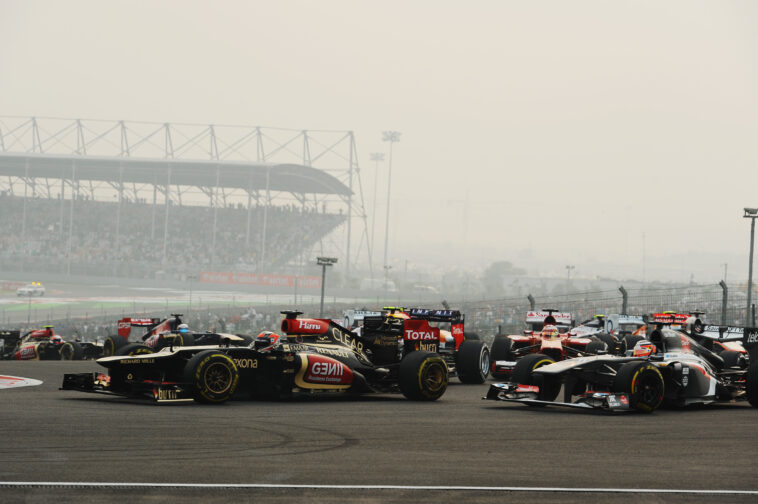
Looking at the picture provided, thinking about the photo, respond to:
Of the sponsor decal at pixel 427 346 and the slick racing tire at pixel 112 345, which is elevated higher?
the sponsor decal at pixel 427 346

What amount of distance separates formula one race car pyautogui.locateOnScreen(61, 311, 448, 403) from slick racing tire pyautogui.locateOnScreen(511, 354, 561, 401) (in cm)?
129

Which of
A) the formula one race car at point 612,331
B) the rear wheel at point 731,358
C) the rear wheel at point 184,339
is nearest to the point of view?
the rear wheel at point 731,358

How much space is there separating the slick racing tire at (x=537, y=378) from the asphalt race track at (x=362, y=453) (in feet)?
2.05

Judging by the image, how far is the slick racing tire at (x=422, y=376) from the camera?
1521 cm


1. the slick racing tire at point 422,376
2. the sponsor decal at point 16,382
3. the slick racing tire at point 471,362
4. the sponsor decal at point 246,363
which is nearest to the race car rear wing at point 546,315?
the slick racing tire at point 471,362

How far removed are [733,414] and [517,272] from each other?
124318 mm

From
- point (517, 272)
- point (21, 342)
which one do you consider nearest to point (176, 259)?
point (517, 272)

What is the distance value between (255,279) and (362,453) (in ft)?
311

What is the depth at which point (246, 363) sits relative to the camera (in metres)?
14.5

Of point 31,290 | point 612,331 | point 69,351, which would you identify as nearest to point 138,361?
point 612,331

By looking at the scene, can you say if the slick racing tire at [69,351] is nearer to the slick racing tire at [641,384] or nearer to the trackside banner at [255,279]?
the slick racing tire at [641,384]

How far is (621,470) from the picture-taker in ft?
27.2

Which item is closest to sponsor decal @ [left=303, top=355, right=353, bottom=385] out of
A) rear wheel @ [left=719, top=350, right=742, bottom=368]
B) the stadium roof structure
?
rear wheel @ [left=719, top=350, right=742, bottom=368]

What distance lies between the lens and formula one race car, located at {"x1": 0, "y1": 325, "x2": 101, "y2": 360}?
2795 centimetres
